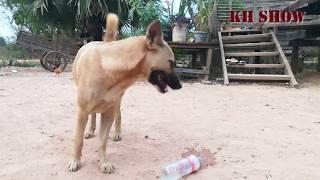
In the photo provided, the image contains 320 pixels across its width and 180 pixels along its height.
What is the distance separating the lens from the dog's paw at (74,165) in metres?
3.59

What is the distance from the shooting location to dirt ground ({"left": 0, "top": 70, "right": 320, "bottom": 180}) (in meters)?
3.59

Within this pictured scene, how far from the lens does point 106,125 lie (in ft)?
12.7

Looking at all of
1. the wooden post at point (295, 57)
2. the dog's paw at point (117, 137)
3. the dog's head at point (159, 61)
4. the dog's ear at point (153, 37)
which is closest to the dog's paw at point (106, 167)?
the dog's head at point (159, 61)

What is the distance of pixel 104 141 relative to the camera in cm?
379

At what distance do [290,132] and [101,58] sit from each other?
2620 millimetres

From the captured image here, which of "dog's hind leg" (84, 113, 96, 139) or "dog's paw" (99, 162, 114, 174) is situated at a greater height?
"dog's hind leg" (84, 113, 96, 139)

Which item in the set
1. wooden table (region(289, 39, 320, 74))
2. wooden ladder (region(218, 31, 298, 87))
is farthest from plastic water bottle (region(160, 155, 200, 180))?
wooden table (region(289, 39, 320, 74))

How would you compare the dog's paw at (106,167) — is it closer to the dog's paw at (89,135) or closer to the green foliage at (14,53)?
the dog's paw at (89,135)

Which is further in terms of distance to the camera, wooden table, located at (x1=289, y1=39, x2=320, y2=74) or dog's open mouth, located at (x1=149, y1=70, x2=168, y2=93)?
wooden table, located at (x1=289, y1=39, x2=320, y2=74)

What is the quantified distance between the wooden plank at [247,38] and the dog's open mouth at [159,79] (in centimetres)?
788

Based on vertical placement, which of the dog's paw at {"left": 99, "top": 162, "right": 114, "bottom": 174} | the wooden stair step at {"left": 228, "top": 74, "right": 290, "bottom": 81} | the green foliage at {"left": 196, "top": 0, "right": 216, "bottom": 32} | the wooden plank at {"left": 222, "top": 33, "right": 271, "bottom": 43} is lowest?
the dog's paw at {"left": 99, "top": 162, "right": 114, "bottom": 174}

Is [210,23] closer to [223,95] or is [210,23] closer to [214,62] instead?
[214,62]

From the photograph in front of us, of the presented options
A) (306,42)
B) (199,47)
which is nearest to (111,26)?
(199,47)

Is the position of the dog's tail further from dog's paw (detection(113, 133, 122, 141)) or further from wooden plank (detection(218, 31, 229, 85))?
wooden plank (detection(218, 31, 229, 85))
